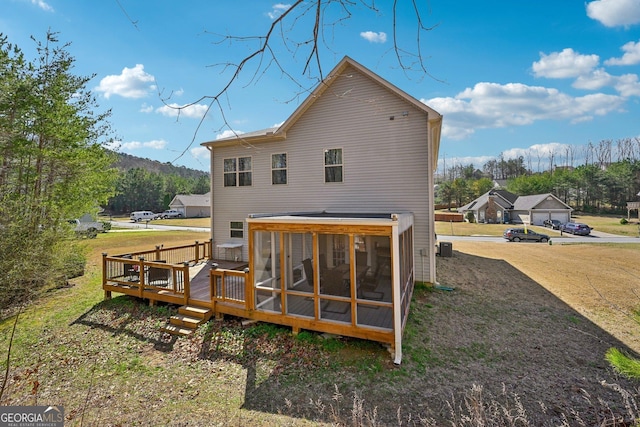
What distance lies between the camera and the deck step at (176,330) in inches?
277

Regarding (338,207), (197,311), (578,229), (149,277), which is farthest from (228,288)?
(578,229)

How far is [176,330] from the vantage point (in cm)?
713

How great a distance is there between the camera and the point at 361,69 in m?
10.1

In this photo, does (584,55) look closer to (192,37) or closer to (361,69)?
(361,69)

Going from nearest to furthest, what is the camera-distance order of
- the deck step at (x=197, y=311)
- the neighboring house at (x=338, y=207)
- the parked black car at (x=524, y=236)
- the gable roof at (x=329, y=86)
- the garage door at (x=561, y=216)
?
the neighboring house at (x=338, y=207), the deck step at (x=197, y=311), the gable roof at (x=329, y=86), the parked black car at (x=524, y=236), the garage door at (x=561, y=216)

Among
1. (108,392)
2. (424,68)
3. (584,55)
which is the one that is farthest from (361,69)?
(108,392)

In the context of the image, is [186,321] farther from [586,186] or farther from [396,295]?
[586,186]

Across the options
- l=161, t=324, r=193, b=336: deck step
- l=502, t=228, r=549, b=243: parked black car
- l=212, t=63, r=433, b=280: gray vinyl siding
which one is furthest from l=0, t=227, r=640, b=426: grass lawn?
l=502, t=228, r=549, b=243: parked black car

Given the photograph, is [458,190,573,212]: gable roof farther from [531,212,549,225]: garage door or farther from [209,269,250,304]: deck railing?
[209,269,250,304]: deck railing

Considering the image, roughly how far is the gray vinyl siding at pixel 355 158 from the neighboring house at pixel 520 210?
38.2 metres

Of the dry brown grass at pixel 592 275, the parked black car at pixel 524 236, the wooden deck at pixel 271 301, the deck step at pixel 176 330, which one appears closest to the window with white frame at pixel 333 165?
the wooden deck at pixel 271 301

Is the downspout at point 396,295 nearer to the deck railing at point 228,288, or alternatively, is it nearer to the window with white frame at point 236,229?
the deck railing at point 228,288
